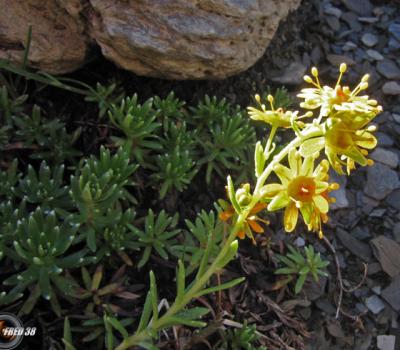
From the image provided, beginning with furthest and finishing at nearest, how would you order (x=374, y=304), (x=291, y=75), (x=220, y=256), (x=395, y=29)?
(x=395, y=29) < (x=291, y=75) < (x=374, y=304) < (x=220, y=256)

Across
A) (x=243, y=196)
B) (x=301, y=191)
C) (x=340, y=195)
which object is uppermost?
(x=301, y=191)

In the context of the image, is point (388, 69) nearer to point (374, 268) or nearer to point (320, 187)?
point (374, 268)

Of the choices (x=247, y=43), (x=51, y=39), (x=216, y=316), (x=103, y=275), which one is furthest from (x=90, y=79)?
(x=216, y=316)

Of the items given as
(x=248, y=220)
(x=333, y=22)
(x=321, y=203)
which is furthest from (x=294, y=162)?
(x=333, y=22)

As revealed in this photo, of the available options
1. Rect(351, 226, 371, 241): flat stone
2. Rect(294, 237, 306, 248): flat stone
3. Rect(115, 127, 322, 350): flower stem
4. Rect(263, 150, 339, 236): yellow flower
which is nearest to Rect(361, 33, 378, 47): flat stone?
Rect(351, 226, 371, 241): flat stone

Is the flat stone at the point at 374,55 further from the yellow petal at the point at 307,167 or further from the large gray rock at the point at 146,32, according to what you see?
the yellow petal at the point at 307,167

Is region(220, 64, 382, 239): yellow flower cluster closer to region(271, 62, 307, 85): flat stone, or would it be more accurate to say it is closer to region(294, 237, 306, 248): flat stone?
region(294, 237, 306, 248): flat stone

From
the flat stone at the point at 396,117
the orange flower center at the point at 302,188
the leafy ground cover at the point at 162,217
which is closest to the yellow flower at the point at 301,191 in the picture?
the orange flower center at the point at 302,188
